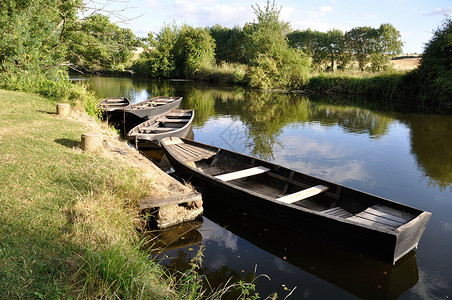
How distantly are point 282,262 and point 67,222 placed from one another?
2964 millimetres

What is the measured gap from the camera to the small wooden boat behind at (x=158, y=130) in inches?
376

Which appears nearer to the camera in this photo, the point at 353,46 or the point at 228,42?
the point at 353,46

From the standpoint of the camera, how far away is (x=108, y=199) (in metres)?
4.58

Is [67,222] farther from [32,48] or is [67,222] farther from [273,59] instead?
[273,59]

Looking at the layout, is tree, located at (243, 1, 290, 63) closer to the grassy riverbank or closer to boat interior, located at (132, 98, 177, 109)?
boat interior, located at (132, 98, 177, 109)

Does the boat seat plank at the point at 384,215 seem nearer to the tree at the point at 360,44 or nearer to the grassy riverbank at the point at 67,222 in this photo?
the grassy riverbank at the point at 67,222

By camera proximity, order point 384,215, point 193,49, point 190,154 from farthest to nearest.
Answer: point 193,49, point 190,154, point 384,215

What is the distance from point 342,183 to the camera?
770 cm

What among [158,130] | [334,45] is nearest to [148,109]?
[158,130]

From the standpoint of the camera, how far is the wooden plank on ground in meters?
4.90

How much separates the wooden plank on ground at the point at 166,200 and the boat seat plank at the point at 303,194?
144 centimetres

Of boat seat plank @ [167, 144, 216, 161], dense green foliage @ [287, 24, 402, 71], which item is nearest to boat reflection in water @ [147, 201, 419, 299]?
boat seat plank @ [167, 144, 216, 161]

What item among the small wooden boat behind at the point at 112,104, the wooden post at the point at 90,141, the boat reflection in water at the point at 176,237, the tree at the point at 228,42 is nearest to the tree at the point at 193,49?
the tree at the point at 228,42

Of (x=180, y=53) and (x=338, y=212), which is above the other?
(x=180, y=53)
